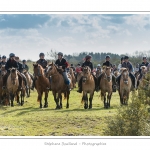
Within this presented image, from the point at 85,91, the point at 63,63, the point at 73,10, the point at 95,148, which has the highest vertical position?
the point at 73,10

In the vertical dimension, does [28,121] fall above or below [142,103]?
below

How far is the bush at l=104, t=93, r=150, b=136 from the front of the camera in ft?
37.1

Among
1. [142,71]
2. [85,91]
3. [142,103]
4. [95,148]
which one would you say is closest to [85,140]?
[95,148]

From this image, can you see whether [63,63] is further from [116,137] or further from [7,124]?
[116,137]

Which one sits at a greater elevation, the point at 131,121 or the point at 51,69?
the point at 51,69

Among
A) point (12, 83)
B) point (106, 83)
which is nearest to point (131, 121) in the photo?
point (106, 83)

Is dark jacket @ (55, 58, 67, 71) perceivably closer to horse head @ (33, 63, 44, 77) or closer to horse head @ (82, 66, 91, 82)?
horse head @ (33, 63, 44, 77)

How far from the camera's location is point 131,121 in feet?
37.8

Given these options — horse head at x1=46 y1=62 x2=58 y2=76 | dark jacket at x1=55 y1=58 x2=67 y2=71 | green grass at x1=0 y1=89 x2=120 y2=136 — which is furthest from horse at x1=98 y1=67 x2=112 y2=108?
green grass at x1=0 y1=89 x2=120 y2=136

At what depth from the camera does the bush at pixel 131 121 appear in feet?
37.1

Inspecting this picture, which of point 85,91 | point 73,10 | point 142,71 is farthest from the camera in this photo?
point 142,71

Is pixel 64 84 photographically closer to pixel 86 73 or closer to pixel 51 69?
pixel 51 69

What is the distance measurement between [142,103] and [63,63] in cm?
784

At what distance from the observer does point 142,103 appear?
12.2 meters
